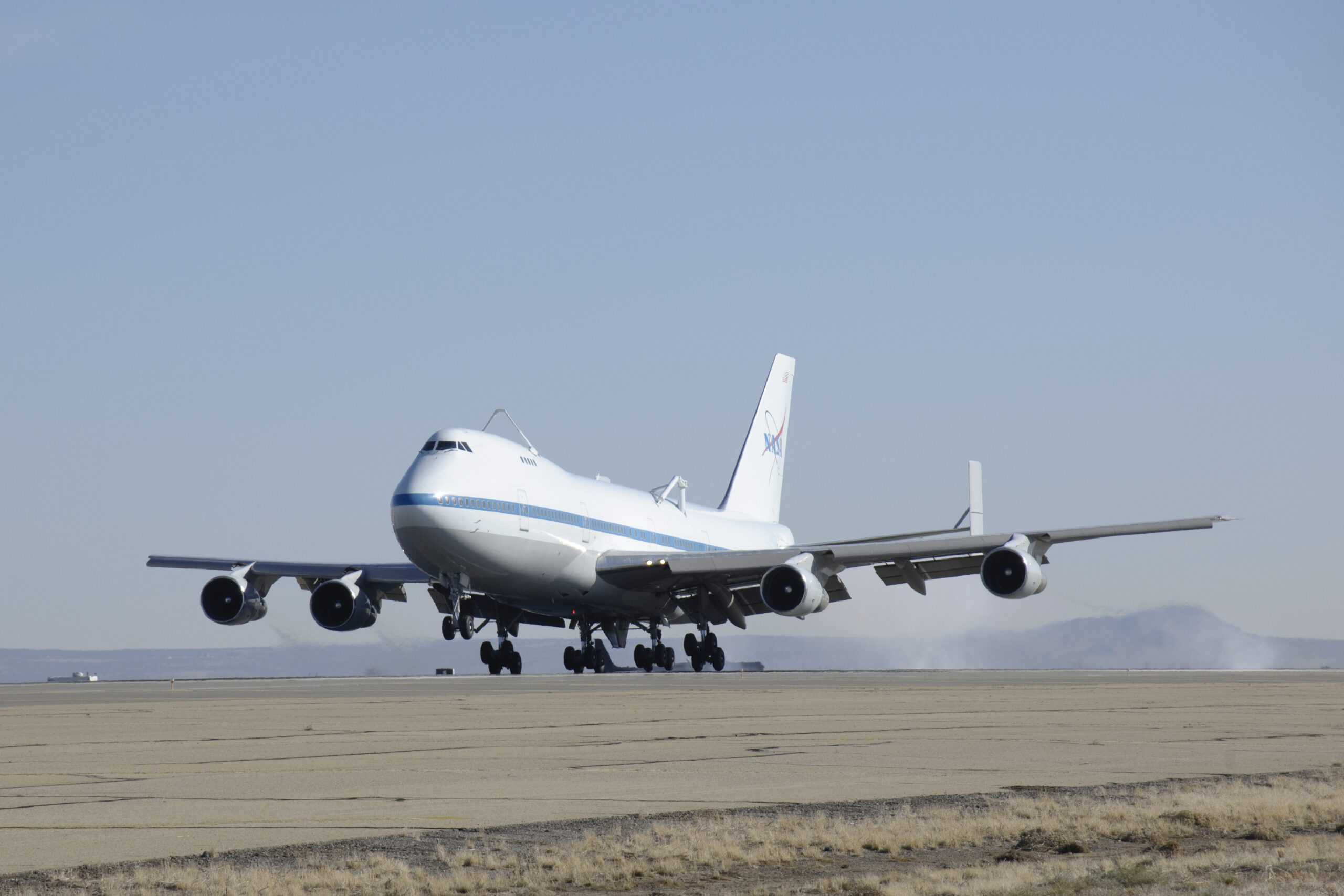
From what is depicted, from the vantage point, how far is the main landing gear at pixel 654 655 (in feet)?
160

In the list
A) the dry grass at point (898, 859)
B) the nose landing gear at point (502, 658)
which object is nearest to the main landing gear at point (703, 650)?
the nose landing gear at point (502, 658)

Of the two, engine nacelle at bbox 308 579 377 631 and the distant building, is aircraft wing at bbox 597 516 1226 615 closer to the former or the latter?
engine nacelle at bbox 308 579 377 631

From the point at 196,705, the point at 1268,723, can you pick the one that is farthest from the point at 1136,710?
the point at 196,705

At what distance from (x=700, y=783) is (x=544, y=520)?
29528 mm

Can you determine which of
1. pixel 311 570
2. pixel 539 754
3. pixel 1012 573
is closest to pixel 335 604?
pixel 311 570

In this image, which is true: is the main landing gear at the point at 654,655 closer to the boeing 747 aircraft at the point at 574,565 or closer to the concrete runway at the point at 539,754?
the boeing 747 aircraft at the point at 574,565

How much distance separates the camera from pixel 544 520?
4088cm

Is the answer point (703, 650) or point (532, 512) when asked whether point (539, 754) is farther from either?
point (703, 650)

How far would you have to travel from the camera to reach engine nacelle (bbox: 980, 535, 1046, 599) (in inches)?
1532

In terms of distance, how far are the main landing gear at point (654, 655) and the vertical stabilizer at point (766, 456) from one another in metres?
12.0

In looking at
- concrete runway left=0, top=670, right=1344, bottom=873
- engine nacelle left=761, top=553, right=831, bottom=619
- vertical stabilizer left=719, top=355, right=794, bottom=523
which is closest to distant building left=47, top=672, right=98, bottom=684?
concrete runway left=0, top=670, right=1344, bottom=873

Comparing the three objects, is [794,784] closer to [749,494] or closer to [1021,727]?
[1021,727]

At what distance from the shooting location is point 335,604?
144ft

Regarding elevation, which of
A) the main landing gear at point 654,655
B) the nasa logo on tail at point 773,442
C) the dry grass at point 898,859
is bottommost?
the main landing gear at point 654,655
